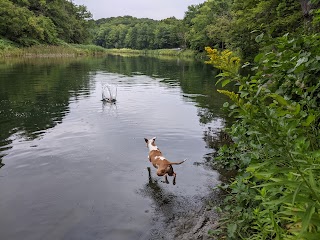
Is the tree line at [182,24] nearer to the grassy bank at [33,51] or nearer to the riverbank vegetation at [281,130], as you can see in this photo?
the grassy bank at [33,51]

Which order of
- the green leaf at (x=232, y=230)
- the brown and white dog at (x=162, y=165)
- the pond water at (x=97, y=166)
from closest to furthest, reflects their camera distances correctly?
the green leaf at (x=232, y=230), the pond water at (x=97, y=166), the brown and white dog at (x=162, y=165)

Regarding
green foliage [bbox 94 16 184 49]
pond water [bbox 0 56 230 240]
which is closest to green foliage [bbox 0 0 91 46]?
green foliage [bbox 94 16 184 49]

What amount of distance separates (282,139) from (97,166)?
23.1 ft

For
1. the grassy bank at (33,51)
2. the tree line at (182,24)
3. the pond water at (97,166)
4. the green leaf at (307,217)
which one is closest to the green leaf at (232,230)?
the pond water at (97,166)

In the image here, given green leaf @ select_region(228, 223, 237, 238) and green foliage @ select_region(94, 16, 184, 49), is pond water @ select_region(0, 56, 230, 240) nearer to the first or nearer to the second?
green leaf @ select_region(228, 223, 237, 238)

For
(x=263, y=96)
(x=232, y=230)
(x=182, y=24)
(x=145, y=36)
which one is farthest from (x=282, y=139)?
(x=145, y=36)

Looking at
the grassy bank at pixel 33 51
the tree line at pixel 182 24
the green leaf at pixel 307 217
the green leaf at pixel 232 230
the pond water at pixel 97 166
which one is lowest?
the pond water at pixel 97 166

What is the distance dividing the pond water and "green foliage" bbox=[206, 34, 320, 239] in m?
1.86

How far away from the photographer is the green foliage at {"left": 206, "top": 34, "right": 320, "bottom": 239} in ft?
5.05

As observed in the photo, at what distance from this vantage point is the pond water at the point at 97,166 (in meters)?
5.49

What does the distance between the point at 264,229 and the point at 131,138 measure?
25.4 ft

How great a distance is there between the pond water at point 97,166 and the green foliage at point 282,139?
186cm

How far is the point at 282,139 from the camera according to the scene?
1.54 metres

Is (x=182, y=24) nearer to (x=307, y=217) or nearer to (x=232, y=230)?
(x=232, y=230)
